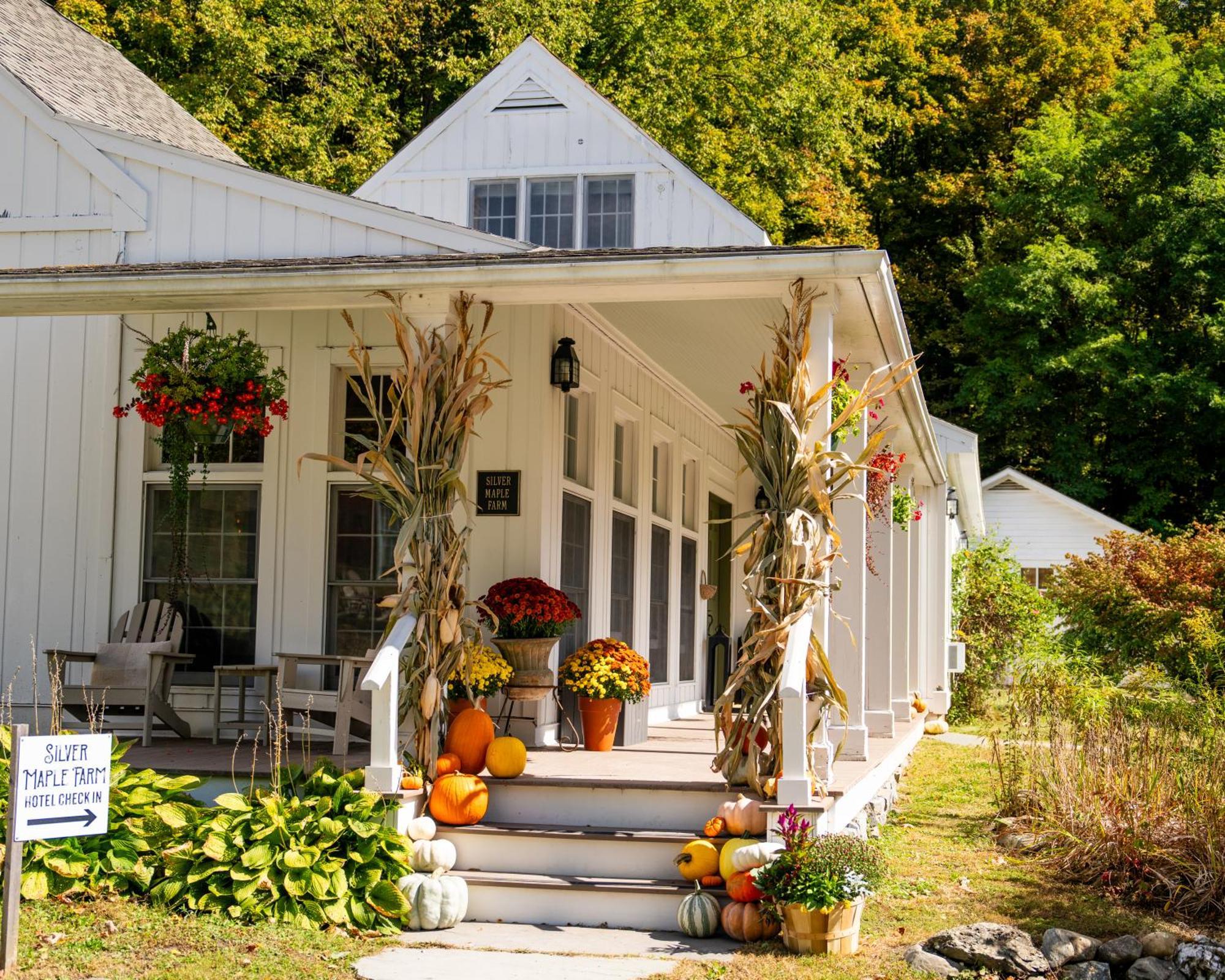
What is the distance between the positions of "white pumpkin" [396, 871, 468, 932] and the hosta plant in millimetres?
49

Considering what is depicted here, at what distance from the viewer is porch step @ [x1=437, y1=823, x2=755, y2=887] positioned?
641 centimetres

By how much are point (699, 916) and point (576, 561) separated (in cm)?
358

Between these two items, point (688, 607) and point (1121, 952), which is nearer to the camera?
point (1121, 952)

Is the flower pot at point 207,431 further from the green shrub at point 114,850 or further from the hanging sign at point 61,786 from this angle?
the hanging sign at point 61,786

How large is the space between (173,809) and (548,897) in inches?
70.0

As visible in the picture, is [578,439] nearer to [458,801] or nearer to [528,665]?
[528,665]

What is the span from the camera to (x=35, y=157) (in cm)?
913

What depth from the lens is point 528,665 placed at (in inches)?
310

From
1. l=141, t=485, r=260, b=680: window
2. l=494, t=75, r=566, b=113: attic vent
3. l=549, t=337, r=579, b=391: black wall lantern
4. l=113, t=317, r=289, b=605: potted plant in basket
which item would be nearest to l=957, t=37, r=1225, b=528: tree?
l=494, t=75, r=566, b=113: attic vent

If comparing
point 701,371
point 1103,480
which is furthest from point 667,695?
point 1103,480

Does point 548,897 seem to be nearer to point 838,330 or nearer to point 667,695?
point 838,330

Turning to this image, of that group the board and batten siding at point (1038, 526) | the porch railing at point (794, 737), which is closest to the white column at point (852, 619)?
the porch railing at point (794, 737)

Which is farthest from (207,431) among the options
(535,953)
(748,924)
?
(748,924)

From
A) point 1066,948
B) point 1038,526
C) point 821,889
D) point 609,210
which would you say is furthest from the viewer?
point 1038,526
